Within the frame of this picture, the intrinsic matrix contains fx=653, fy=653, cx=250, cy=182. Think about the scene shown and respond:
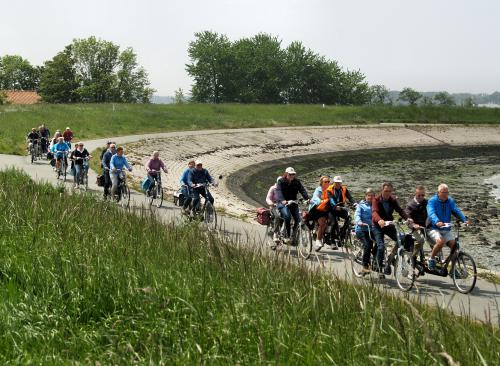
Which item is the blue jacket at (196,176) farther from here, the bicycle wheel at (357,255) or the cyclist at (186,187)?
the bicycle wheel at (357,255)

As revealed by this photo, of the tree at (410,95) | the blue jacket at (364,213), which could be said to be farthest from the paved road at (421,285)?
the tree at (410,95)

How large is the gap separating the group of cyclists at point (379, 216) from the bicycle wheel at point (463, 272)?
12.8 inches

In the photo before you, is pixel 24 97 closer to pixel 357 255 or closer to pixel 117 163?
pixel 117 163

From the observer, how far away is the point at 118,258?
8.96 metres

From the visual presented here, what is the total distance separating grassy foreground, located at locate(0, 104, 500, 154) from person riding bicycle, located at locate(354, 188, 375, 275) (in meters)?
28.6

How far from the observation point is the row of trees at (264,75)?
11881 centimetres

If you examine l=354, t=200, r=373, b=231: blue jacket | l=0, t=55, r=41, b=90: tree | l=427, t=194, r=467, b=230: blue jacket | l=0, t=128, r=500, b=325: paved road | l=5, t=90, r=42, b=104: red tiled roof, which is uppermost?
l=0, t=55, r=41, b=90: tree

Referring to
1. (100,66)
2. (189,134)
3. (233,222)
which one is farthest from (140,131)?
(100,66)

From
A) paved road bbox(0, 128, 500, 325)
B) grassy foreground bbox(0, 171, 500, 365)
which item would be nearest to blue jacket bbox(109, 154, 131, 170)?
paved road bbox(0, 128, 500, 325)

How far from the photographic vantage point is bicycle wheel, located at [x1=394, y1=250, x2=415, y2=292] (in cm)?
1226

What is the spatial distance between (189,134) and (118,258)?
157 feet

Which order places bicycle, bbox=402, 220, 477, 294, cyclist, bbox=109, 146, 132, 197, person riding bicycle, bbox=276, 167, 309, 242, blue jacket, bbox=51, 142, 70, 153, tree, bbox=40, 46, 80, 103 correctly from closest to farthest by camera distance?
bicycle, bbox=402, 220, 477, 294, person riding bicycle, bbox=276, 167, 309, 242, cyclist, bbox=109, 146, 132, 197, blue jacket, bbox=51, 142, 70, 153, tree, bbox=40, 46, 80, 103

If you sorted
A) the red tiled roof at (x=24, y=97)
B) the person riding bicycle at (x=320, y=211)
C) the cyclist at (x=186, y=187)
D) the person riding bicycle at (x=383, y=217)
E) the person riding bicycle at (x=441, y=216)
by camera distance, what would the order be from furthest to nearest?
the red tiled roof at (x=24, y=97) → the cyclist at (x=186, y=187) → the person riding bicycle at (x=320, y=211) → the person riding bicycle at (x=383, y=217) → the person riding bicycle at (x=441, y=216)

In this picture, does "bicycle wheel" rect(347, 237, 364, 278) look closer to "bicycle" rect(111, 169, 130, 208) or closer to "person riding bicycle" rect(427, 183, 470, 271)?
"person riding bicycle" rect(427, 183, 470, 271)
